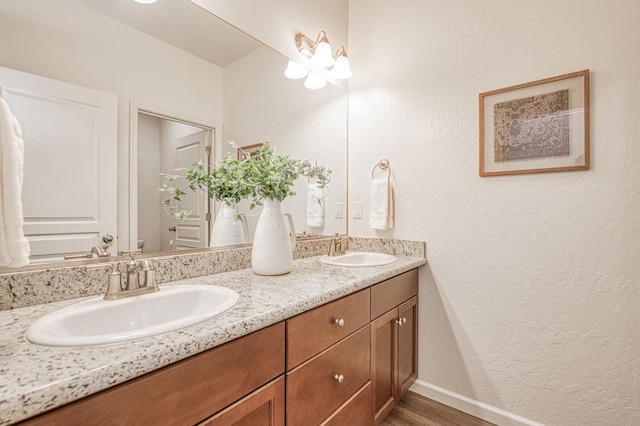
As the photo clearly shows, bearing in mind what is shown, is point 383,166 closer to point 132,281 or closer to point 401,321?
point 401,321

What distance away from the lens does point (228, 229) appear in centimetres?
140

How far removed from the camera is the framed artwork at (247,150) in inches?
56.1

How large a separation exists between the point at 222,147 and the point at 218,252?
46 centimetres

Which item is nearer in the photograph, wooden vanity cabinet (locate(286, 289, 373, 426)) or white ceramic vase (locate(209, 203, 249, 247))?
wooden vanity cabinet (locate(286, 289, 373, 426))

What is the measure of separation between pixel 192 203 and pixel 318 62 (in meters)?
1.16

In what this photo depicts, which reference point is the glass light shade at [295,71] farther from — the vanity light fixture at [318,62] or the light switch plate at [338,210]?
the light switch plate at [338,210]

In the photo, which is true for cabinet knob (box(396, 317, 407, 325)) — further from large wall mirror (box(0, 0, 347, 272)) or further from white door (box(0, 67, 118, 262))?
white door (box(0, 67, 118, 262))

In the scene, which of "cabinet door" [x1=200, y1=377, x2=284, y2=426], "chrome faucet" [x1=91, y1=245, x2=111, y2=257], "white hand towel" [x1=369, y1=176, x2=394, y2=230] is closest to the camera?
"cabinet door" [x1=200, y1=377, x2=284, y2=426]

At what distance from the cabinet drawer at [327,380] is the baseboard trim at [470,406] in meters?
0.68

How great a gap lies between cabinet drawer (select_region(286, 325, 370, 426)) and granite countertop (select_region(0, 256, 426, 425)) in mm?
196

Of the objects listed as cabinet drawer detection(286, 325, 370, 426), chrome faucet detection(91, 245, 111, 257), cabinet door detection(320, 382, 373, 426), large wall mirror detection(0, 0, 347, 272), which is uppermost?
large wall mirror detection(0, 0, 347, 272)

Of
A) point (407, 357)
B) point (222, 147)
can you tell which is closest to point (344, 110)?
point (222, 147)

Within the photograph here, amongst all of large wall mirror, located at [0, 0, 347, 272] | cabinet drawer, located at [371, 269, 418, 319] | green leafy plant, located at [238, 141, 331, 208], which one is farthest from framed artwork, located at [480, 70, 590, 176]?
large wall mirror, located at [0, 0, 347, 272]

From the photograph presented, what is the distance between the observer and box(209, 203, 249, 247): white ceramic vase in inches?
53.4
